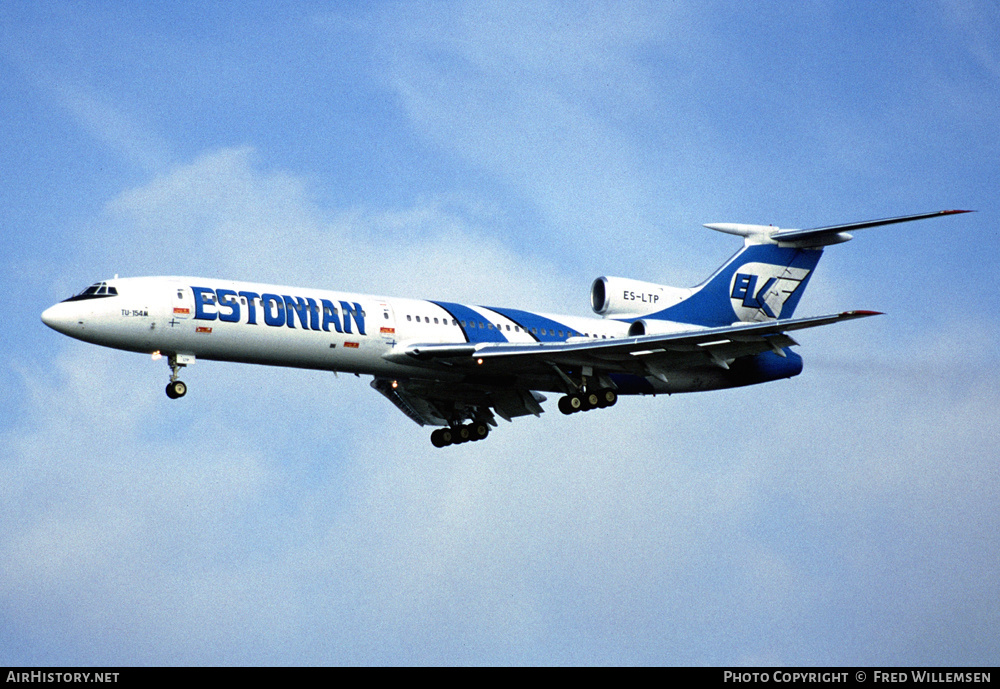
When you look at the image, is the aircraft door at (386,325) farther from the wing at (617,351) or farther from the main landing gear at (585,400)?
the main landing gear at (585,400)

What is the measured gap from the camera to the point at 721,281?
4428 cm

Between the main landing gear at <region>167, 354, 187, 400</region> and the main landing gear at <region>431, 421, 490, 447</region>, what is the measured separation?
10429 millimetres

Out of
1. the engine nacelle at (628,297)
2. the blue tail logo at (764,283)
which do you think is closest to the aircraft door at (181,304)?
the engine nacelle at (628,297)

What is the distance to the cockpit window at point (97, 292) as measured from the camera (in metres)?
34.8

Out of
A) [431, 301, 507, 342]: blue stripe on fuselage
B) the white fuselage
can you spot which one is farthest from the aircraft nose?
[431, 301, 507, 342]: blue stripe on fuselage

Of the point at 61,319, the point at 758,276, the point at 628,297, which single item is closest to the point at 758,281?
the point at 758,276

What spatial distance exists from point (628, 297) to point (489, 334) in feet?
19.0

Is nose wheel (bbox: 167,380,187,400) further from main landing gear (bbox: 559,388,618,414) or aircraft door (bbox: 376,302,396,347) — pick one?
main landing gear (bbox: 559,388,618,414)

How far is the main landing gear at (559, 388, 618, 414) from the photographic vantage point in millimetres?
40594

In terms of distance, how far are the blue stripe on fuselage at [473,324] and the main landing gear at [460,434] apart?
16.2 ft

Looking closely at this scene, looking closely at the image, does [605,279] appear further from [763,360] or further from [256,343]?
[256,343]
